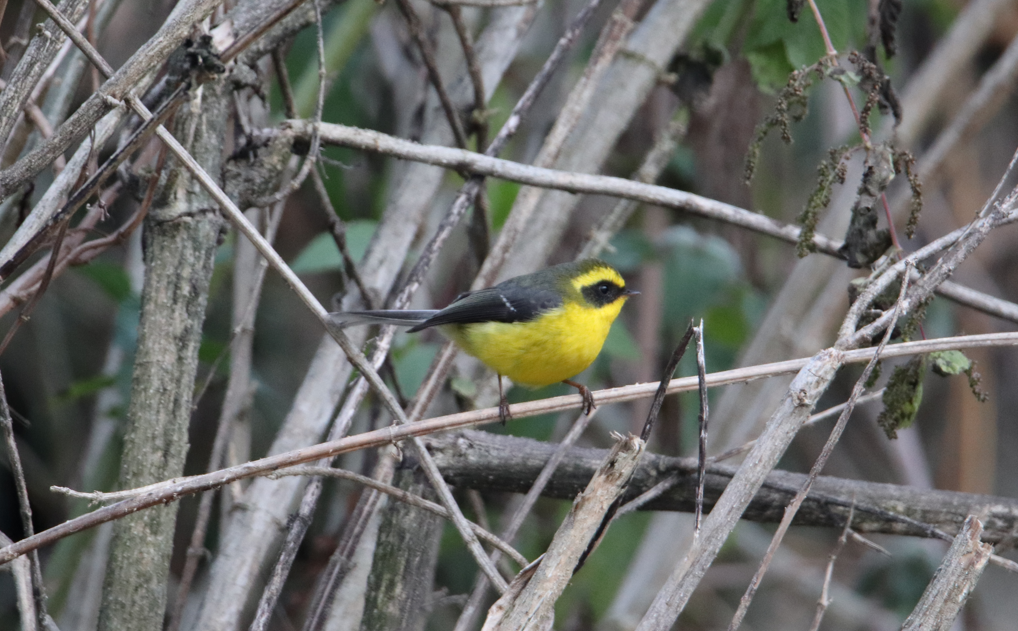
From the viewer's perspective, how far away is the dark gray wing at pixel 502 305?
305 centimetres

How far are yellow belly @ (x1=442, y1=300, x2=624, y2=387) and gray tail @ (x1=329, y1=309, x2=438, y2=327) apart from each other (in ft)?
1.45

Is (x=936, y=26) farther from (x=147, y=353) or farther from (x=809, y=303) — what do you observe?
(x=147, y=353)

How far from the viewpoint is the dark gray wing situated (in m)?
3.05

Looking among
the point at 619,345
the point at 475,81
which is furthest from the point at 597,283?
the point at 475,81

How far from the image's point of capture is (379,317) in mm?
2434

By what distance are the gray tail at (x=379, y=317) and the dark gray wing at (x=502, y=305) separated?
0.32 meters

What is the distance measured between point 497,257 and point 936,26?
4471 millimetres

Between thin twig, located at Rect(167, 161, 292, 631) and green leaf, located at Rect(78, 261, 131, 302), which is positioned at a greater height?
green leaf, located at Rect(78, 261, 131, 302)

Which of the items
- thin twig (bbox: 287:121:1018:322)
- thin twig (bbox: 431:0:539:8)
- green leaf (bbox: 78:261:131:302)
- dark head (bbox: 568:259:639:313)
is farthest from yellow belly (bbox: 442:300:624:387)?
green leaf (bbox: 78:261:131:302)

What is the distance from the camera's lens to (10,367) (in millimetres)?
4746

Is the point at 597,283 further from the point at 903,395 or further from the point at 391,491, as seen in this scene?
the point at 391,491

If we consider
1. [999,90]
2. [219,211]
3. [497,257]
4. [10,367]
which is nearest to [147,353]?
[219,211]

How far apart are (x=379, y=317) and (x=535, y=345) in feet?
2.91

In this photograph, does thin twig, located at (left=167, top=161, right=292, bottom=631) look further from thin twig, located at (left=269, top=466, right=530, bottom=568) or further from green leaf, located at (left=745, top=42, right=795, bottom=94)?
green leaf, located at (left=745, top=42, right=795, bottom=94)
